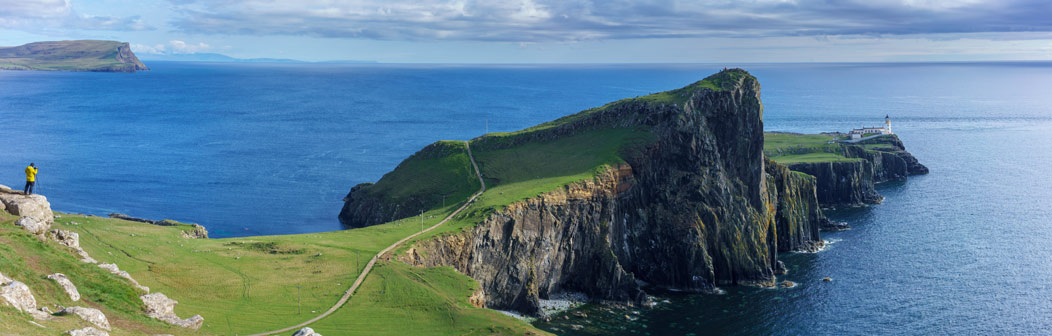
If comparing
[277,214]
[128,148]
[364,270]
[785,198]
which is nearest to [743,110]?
[785,198]

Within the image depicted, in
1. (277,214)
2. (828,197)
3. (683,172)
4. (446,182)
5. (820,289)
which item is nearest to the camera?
(820,289)

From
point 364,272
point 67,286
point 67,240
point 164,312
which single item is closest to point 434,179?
point 364,272

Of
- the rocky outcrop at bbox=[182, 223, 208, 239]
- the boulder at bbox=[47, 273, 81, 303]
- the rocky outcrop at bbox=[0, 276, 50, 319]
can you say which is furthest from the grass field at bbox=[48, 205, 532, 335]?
the rocky outcrop at bbox=[0, 276, 50, 319]

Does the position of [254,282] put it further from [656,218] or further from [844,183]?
[844,183]

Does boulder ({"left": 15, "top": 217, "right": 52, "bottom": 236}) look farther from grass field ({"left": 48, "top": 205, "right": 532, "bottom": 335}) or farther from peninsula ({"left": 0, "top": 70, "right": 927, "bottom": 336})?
grass field ({"left": 48, "top": 205, "right": 532, "bottom": 335})

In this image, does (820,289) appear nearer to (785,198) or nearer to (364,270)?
(785,198)

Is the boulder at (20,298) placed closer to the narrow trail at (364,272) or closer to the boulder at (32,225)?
the boulder at (32,225)

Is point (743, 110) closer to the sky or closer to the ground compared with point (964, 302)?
closer to the sky
